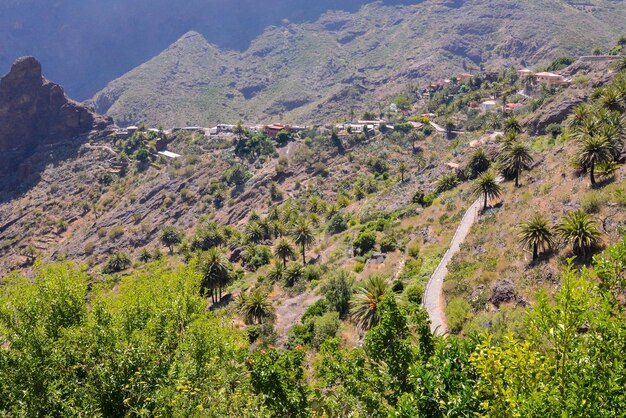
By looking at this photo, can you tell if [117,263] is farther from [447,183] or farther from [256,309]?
[447,183]

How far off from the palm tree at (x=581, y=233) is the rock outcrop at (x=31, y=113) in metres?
159

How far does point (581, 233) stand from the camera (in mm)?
26750

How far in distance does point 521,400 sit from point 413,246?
3831 centimetres

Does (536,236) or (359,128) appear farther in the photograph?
(359,128)

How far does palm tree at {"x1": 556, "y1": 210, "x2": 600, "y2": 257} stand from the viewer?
26.6m

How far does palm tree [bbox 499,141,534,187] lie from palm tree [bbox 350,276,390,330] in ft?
89.8

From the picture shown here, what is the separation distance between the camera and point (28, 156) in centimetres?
13450

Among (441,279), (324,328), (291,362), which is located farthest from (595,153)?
(291,362)

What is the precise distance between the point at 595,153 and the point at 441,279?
Answer: 713 inches

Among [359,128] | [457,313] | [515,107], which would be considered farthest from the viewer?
[359,128]

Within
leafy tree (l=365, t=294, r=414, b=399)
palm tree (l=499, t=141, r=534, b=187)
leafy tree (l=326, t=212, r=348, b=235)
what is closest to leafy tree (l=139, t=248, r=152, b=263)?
leafy tree (l=326, t=212, r=348, b=235)

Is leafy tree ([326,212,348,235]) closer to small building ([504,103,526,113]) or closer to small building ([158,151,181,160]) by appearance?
small building ([504,103,526,113])

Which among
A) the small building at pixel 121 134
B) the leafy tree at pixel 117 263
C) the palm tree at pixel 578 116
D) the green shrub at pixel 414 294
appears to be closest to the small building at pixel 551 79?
the palm tree at pixel 578 116

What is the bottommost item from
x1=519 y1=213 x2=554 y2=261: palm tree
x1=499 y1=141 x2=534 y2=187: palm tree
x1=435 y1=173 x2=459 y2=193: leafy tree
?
x1=435 y1=173 x2=459 y2=193: leafy tree
